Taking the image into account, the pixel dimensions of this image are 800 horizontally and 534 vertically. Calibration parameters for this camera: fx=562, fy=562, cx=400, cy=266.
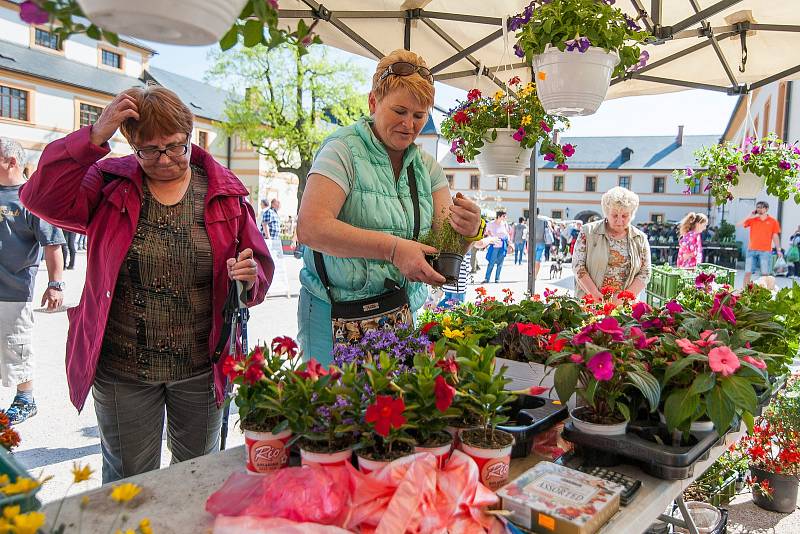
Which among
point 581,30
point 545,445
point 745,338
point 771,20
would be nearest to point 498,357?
point 545,445

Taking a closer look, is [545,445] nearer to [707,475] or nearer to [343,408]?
[343,408]

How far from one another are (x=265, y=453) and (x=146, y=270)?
929 mm

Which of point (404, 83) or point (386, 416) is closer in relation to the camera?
point (386, 416)

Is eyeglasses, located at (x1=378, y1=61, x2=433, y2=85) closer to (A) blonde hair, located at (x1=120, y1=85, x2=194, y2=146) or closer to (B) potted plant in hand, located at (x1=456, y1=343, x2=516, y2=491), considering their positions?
(A) blonde hair, located at (x1=120, y1=85, x2=194, y2=146)

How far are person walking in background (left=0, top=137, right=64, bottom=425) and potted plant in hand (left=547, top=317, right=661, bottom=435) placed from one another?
11.0 feet

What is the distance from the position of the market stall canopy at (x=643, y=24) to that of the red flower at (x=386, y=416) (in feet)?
8.03

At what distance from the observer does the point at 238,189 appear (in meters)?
1.98

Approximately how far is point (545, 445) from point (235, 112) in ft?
92.0

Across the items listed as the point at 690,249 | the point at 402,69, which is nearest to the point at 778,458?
the point at 402,69

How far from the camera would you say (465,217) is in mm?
1684

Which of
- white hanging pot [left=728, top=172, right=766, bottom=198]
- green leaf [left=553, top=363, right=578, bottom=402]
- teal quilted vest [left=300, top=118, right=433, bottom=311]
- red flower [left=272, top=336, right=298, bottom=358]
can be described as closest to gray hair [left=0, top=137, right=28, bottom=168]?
teal quilted vest [left=300, top=118, right=433, bottom=311]

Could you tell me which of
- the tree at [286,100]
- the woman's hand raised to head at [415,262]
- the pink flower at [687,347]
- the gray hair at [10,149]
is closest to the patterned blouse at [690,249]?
the pink flower at [687,347]

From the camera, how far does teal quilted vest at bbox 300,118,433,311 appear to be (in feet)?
5.75

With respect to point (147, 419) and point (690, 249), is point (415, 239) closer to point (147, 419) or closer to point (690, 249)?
point (147, 419)
